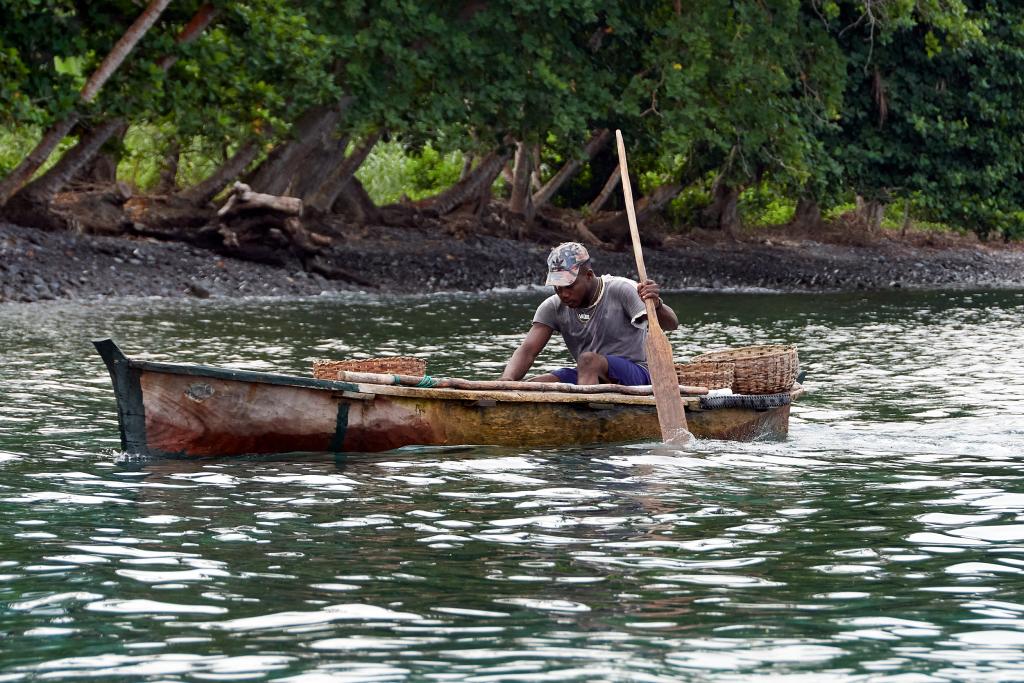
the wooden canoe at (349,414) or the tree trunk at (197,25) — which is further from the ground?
the tree trunk at (197,25)

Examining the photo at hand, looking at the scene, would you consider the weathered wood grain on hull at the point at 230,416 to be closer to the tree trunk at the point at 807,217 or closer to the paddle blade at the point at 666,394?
the paddle blade at the point at 666,394

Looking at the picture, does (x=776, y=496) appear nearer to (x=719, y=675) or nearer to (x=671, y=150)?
(x=719, y=675)

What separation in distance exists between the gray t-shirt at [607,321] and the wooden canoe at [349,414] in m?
0.65

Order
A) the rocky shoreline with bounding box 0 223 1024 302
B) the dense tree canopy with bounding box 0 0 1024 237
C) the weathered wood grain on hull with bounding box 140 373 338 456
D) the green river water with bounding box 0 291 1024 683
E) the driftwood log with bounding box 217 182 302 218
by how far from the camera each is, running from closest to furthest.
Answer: the green river water with bounding box 0 291 1024 683 → the weathered wood grain on hull with bounding box 140 373 338 456 → the dense tree canopy with bounding box 0 0 1024 237 → the rocky shoreline with bounding box 0 223 1024 302 → the driftwood log with bounding box 217 182 302 218

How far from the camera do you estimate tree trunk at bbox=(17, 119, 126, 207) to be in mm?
25734

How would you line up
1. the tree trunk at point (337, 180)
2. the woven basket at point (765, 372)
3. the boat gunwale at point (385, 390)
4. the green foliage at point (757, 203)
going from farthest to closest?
the green foliage at point (757, 203) < the tree trunk at point (337, 180) < the woven basket at point (765, 372) < the boat gunwale at point (385, 390)

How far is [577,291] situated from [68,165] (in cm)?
1688

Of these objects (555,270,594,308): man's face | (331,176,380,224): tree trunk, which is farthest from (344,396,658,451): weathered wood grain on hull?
(331,176,380,224): tree trunk

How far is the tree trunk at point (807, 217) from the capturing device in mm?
41500

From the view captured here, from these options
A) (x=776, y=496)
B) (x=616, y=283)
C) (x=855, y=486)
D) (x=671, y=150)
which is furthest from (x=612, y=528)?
(x=671, y=150)

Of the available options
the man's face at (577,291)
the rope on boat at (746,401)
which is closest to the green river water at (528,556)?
the rope on boat at (746,401)

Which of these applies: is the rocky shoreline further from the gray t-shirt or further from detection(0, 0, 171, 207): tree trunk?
the gray t-shirt

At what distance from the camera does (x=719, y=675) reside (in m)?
5.45

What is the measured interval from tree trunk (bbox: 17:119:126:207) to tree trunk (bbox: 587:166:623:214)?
13571mm
